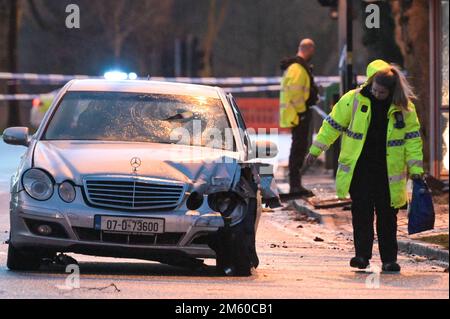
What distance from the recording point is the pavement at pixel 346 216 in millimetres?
13680

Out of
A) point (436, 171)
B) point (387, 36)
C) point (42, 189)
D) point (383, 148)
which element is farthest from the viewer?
point (387, 36)

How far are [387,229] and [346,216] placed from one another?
18.7ft

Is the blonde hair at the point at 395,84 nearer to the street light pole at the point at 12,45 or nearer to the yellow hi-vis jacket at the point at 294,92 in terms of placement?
the yellow hi-vis jacket at the point at 294,92

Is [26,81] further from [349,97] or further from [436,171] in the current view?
[349,97]

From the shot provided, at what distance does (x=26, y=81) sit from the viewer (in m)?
56.1

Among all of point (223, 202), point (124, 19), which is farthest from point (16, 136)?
point (124, 19)

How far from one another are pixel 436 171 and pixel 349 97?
861 cm

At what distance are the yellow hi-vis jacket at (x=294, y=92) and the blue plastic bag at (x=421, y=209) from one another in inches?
324

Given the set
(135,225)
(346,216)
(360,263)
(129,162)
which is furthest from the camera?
(346,216)

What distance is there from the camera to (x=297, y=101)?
2016 centimetres

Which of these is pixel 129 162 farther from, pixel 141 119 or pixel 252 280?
pixel 252 280

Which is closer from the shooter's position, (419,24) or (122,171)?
(122,171)

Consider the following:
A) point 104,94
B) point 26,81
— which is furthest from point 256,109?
point 104,94

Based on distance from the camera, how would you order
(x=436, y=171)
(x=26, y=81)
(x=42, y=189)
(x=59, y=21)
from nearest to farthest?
1. (x=42, y=189)
2. (x=436, y=171)
3. (x=26, y=81)
4. (x=59, y=21)
